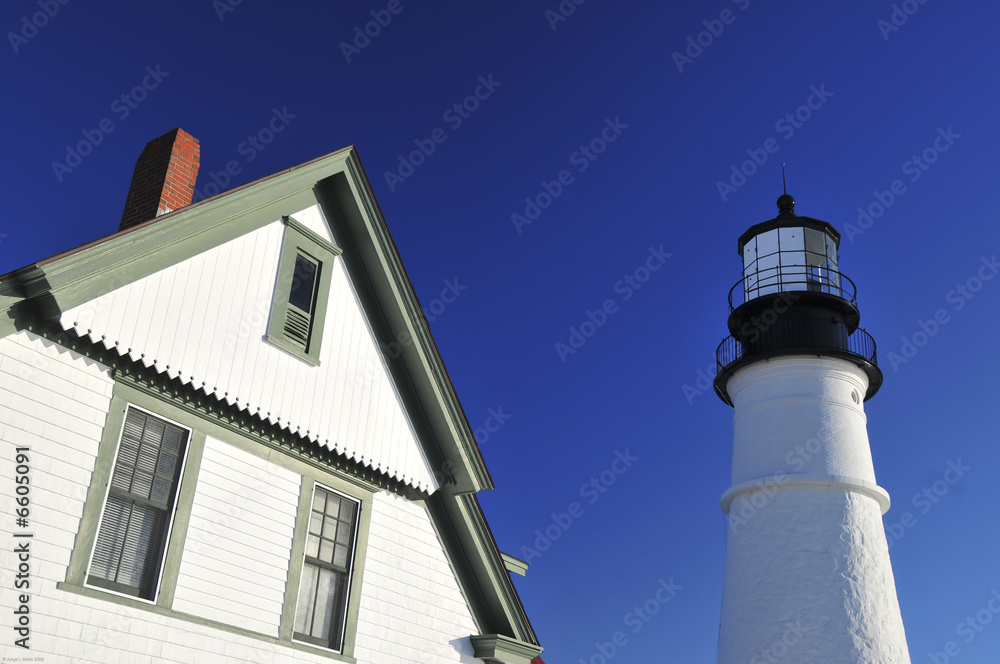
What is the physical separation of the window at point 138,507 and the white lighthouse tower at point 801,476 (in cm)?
A: 1360

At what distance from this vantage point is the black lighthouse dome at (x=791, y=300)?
20656mm

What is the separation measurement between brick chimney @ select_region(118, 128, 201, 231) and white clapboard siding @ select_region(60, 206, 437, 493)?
5.37 feet

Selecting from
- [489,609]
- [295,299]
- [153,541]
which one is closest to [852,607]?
[489,609]

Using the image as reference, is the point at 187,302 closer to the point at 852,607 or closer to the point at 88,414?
the point at 88,414

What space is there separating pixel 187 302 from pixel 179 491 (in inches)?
82.9

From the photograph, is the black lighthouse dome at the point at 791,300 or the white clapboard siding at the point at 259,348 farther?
the black lighthouse dome at the point at 791,300

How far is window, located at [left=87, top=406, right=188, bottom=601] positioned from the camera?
27.5 ft

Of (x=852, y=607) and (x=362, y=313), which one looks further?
(x=852, y=607)

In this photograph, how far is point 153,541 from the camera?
877cm

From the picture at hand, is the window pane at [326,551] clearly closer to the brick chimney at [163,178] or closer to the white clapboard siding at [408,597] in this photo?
the white clapboard siding at [408,597]

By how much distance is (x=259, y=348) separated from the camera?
1036cm

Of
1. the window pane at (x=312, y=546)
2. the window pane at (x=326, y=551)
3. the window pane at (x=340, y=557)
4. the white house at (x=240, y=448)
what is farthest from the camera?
the window pane at (x=340, y=557)

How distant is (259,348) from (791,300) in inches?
586

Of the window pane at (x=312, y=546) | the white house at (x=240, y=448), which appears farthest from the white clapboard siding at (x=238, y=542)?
the window pane at (x=312, y=546)
